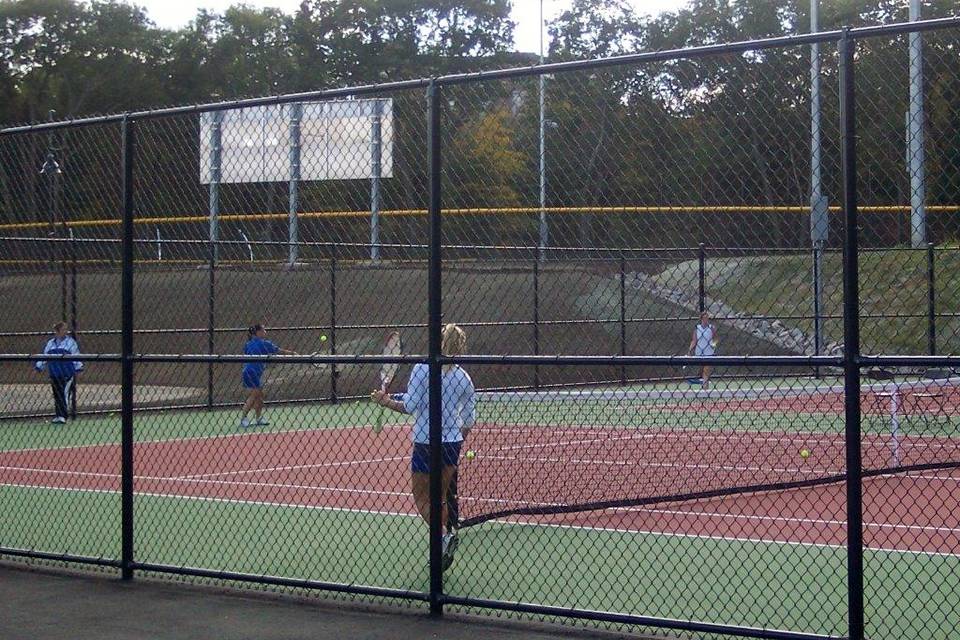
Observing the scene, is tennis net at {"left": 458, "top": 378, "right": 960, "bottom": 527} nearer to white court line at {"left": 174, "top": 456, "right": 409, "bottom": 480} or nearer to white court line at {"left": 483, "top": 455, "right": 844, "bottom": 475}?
white court line at {"left": 483, "top": 455, "right": 844, "bottom": 475}

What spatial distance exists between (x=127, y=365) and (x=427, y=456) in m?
2.04

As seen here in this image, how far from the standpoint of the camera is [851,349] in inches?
236

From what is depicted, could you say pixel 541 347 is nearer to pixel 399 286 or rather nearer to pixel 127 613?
pixel 399 286

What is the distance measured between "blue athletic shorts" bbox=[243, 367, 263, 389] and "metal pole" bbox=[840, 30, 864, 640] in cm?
1262

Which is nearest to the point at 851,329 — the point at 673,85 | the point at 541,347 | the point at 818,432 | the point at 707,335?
the point at 673,85

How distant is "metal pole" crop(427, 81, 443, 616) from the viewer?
7.11 meters

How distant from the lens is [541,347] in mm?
25359

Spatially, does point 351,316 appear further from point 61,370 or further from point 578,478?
point 578,478

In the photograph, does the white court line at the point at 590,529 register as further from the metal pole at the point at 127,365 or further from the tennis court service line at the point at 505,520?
the metal pole at the point at 127,365

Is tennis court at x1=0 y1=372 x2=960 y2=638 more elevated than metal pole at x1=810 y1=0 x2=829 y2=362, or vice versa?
metal pole at x1=810 y1=0 x2=829 y2=362

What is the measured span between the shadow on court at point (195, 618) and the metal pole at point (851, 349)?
1362 mm

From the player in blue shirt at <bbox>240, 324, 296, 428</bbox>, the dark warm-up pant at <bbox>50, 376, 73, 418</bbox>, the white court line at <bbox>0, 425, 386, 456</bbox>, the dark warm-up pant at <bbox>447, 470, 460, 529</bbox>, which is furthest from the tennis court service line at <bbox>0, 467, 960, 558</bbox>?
the dark warm-up pant at <bbox>50, 376, 73, 418</bbox>

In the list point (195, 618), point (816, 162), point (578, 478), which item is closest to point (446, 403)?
point (195, 618)

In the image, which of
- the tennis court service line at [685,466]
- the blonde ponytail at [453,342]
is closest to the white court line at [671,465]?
the tennis court service line at [685,466]
